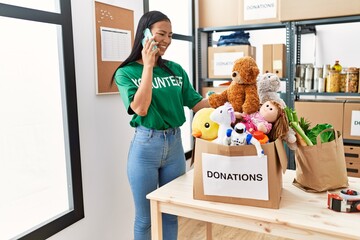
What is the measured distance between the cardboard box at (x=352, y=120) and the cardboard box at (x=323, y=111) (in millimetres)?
32

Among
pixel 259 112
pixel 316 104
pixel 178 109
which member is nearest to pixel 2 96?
pixel 178 109

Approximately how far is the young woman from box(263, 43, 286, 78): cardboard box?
1293mm

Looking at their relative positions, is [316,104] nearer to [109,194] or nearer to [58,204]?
[109,194]

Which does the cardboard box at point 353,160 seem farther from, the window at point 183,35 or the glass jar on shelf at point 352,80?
the window at point 183,35

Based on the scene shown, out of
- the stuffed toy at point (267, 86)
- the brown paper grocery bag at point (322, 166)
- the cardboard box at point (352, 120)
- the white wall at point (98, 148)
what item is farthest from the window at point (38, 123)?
the cardboard box at point (352, 120)

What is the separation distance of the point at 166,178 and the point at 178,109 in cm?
34

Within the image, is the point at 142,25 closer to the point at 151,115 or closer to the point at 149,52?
the point at 149,52

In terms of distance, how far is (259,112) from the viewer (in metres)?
1.17

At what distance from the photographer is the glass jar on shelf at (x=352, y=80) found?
240cm

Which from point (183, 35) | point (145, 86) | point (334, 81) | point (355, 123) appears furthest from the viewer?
point (183, 35)

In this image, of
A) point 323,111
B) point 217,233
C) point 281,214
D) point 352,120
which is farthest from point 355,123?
point 281,214

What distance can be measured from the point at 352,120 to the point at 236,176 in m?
1.63

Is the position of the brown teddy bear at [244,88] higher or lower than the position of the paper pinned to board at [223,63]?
lower

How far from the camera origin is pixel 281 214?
3.50 ft
